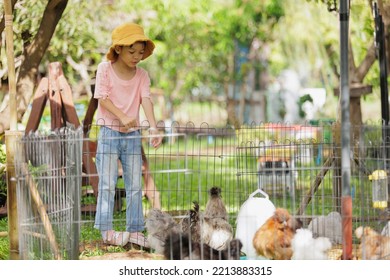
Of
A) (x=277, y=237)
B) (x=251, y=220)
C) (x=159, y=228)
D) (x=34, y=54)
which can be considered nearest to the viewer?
(x=277, y=237)

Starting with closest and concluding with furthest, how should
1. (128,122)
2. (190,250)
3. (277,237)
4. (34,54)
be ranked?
(190,250) < (277,237) < (128,122) < (34,54)

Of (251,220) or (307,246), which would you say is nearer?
(307,246)

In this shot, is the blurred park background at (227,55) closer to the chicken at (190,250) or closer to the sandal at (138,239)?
the sandal at (138,239)

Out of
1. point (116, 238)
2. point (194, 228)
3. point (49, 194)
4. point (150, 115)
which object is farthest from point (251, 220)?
point (49, 194)

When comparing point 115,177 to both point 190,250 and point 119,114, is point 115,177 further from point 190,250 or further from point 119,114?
point 190,250

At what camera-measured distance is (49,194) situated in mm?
5949

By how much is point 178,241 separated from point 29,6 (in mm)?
5387

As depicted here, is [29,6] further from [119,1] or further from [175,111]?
[175,111]

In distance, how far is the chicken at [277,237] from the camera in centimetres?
572

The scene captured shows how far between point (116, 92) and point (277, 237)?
6.34 ft

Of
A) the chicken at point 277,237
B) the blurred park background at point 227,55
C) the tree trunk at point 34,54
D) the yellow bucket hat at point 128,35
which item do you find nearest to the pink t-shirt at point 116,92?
the yellow bucket hat at point 128,35

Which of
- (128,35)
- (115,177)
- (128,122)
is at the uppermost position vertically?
(128,35)

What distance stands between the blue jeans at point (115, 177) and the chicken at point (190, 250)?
1.22m

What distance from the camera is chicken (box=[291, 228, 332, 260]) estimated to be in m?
5.73
